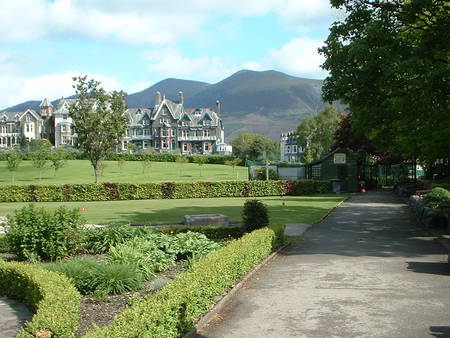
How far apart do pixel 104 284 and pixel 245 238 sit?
4247mm

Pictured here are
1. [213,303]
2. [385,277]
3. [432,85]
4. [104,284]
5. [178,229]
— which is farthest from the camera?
[178,229]

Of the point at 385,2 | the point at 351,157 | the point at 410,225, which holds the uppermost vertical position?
the point at 385,2

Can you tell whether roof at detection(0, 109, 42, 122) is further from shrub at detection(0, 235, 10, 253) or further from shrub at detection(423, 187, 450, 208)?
shrub at detection(0, 235, 10, 253)

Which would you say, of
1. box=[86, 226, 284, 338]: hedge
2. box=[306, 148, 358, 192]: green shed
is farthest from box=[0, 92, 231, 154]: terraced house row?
box=[86, 226, 284, 338]: hedge

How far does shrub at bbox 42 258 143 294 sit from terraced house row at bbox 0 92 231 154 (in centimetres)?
11730

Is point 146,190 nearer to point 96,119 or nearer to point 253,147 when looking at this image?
point 96,119

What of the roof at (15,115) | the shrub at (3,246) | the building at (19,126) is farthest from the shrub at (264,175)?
the roof at (15,115)

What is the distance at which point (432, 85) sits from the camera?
1602cm

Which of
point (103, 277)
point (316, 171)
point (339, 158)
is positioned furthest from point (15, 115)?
point (103, 277)

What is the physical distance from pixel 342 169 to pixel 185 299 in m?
41.9

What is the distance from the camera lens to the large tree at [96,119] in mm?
49162

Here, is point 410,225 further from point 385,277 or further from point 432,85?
point 385,277

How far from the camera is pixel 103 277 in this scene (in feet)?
31.2

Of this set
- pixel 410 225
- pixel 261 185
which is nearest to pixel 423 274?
pixel 410 225
